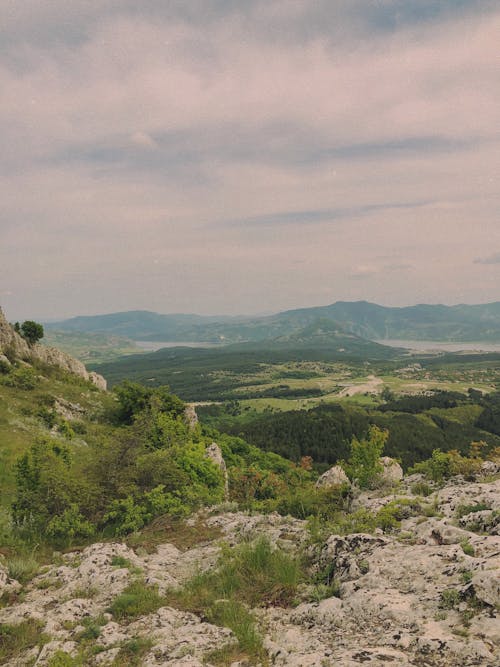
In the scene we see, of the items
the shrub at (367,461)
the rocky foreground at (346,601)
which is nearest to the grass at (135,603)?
the rocky foreground at (346,601)

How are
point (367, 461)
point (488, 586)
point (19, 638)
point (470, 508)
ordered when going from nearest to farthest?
1. point (488, 586)
2. point (19, 638)
3. point (470, 508)
4. point (367, 461)

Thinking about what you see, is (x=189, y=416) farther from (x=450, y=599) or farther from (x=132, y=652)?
(x=450, y=599)

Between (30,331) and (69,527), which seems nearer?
(69,527)

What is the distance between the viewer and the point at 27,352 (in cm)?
5184

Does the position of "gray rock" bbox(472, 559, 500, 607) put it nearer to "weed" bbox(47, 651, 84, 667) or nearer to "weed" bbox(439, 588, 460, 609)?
"weed" bbox(439, 588, 460, 609)

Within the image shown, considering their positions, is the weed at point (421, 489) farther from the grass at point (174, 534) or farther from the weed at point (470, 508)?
the grass at point (174, 534)

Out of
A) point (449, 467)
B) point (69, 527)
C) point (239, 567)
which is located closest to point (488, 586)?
point (239, 567)

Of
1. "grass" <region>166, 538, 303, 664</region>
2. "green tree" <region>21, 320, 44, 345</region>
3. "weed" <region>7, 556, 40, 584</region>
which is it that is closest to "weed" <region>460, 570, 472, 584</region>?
"grass" <region>166, 538, 303, 664</region>

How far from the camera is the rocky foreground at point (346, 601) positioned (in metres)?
6.56

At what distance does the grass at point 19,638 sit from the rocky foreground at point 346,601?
0.19 metres

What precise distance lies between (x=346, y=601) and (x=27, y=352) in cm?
5620

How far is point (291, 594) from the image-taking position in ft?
31.2

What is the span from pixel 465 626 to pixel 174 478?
14.3 m

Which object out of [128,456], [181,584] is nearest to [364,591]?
[181,584]
